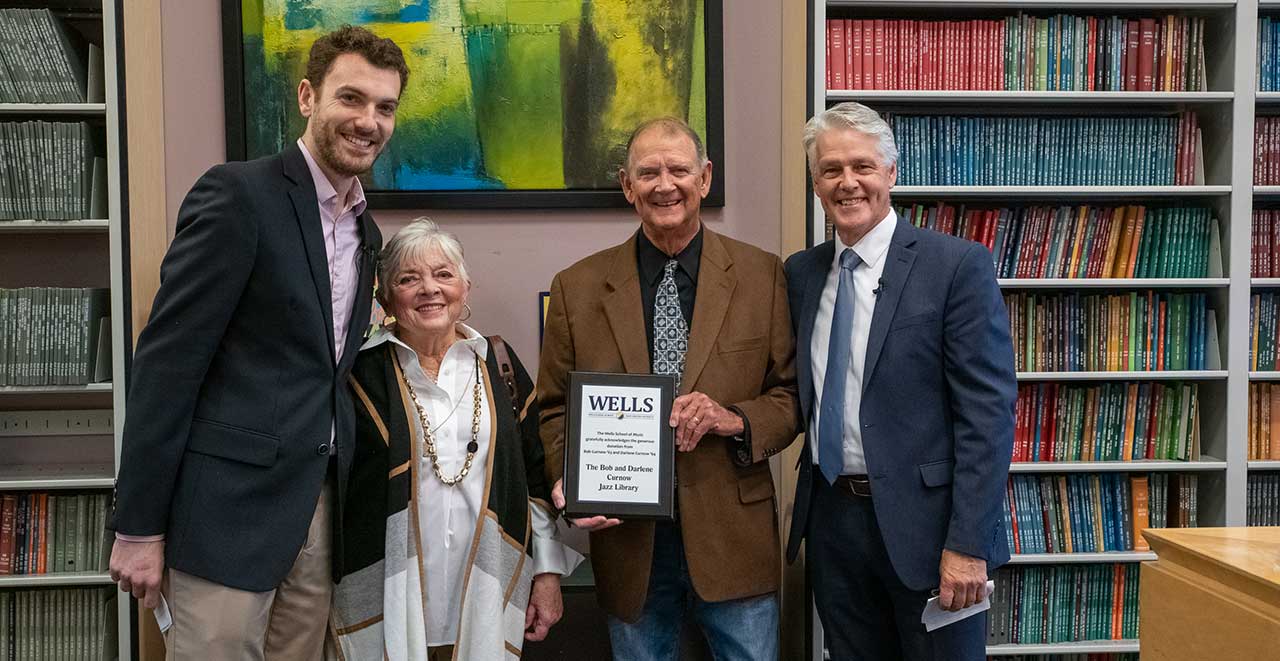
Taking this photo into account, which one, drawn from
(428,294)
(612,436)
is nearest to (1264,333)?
(612,436)

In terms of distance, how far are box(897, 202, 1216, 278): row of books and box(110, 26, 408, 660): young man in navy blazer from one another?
1966 millimetres

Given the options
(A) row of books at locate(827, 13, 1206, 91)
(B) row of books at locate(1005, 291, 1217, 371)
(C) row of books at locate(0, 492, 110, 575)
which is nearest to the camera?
(C) row of books at locate(0, 492, 110, 575)

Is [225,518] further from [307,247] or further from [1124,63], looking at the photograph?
[1124,63]

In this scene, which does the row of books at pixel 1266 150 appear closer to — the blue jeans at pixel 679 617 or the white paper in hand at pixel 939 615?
the white paper in hand at pixel 939 615

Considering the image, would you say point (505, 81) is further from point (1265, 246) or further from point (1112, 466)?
point (1265, 246)

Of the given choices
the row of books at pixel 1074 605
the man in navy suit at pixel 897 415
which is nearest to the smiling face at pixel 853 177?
the man in navy suit at pixel 897 415

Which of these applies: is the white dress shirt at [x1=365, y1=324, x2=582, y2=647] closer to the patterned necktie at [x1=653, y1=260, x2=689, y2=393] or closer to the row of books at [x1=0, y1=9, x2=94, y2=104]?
the patterned necktie at [x1=653, y1=260, x2=689, y2=393]

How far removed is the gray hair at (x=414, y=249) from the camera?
2.18 m

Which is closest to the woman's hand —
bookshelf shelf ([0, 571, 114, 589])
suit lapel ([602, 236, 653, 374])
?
suit lapel ([602, 236, 653, 374])

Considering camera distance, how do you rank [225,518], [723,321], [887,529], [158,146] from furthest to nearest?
1. [158,146]
2. [723,321]
3. [887,529]
4. [225,518]

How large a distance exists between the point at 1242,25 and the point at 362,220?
2.82 meters

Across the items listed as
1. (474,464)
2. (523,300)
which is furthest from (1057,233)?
Answer: (474,464)

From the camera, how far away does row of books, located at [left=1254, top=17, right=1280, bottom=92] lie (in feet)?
10.4

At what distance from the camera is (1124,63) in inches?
123
